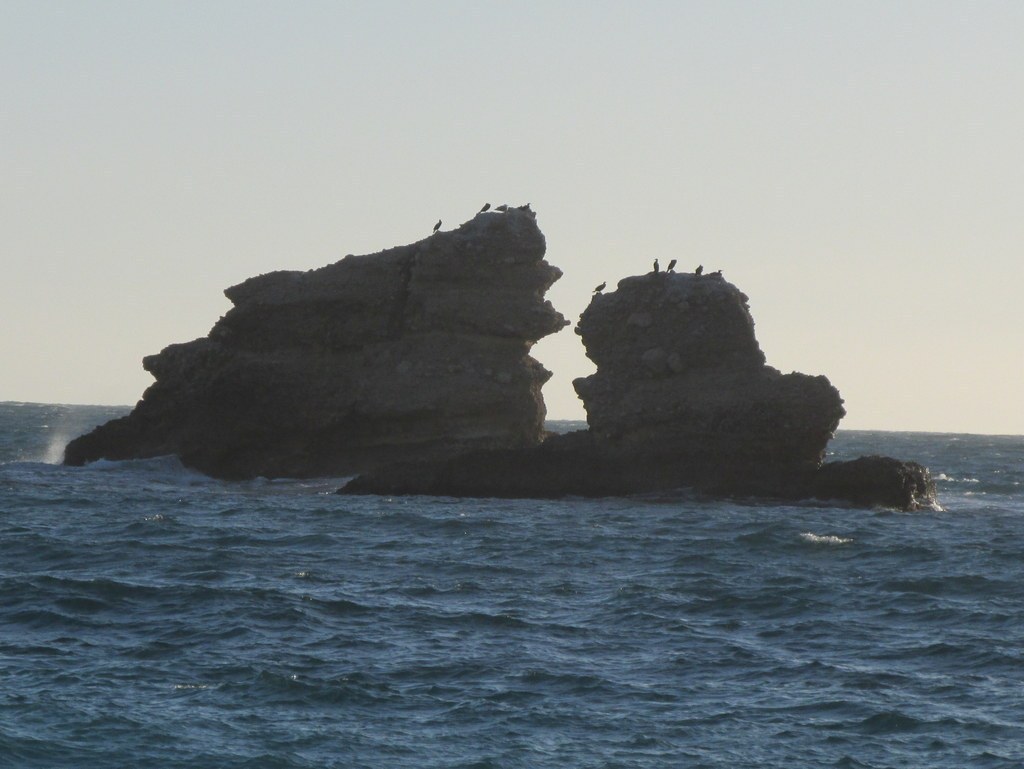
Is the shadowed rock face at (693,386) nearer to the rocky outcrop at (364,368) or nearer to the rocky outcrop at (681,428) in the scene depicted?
the rocky outcrop at (681,428)

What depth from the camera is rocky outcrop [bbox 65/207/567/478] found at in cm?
5341

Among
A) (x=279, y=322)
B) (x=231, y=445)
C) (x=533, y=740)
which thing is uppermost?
(x=279, y=322)

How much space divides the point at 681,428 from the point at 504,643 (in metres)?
23.1

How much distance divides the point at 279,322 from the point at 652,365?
1460cm

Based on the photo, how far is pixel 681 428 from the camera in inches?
1802

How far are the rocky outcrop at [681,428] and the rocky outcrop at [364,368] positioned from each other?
4718mm

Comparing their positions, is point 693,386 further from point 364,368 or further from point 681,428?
point 364,368

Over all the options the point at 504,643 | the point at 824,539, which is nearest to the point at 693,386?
the point at 824,539

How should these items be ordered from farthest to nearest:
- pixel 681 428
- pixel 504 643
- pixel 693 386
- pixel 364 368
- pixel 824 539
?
1. pixel 364 368
2. pixel 693 386
3. pixel 681 428
4. pixel 824 539
5. pixel 504 643

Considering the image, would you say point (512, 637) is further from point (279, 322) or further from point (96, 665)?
point (279, 322)

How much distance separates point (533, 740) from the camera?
1827 cm

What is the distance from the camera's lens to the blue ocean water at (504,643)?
18.1m

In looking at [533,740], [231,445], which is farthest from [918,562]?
[231,445]

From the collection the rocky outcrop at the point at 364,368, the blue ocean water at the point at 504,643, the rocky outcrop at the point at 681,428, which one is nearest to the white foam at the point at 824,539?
the blue ocean water at the point at 504,643
